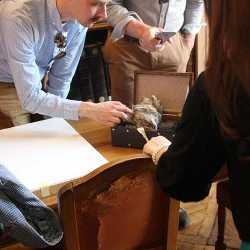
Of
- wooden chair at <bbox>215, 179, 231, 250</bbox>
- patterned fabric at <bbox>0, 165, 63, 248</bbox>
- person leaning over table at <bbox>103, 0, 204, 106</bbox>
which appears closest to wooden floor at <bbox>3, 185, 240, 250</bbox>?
wooden chair at <bbox>215, 179, 231, 250</bbox>

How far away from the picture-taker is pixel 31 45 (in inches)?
71.9

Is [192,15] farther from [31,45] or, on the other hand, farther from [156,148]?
[156,148]

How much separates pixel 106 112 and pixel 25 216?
0.56 metres

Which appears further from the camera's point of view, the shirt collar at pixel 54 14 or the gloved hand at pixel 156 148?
the shirt collar at pixel 54 14

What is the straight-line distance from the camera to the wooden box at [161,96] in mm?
1608

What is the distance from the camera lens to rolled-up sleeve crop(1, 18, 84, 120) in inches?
70.2

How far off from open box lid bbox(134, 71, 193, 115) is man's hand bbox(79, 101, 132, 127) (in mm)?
112

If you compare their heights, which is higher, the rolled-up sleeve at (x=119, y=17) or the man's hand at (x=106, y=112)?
the rolled-up sleeve at (x=119, y=17)

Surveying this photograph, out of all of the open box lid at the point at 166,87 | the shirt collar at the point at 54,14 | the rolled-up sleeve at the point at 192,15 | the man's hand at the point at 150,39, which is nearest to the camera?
the open box lid at the point at 166,87

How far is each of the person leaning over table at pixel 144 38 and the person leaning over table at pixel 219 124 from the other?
117cm

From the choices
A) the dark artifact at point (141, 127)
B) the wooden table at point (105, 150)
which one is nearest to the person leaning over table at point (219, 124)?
the wooden table at point (105, 150)

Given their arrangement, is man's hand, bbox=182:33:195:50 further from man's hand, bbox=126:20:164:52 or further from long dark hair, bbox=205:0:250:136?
long dark hair, bbox=205:0:250:136

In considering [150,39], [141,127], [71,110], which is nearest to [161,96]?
[141,127]

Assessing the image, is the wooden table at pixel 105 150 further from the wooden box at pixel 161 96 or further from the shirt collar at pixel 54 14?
the shirt collar at pixel 54 14
